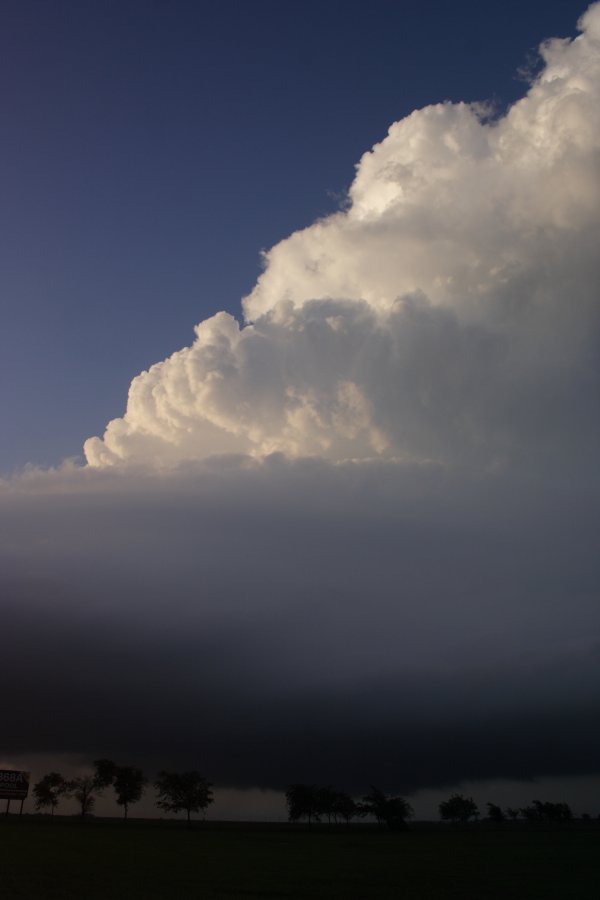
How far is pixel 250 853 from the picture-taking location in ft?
322

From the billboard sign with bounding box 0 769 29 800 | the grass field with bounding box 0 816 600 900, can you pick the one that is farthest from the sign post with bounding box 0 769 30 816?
the grass field with bounding box 0 816 600 900

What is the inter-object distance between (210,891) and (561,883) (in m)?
31.6

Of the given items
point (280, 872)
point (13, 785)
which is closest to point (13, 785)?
point (13, 785)

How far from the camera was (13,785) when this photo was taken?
197m

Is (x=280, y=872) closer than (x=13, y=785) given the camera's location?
Yes

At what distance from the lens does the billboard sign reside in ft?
640

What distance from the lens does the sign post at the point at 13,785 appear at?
19500cm

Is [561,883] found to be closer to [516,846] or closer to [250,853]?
[250,853]

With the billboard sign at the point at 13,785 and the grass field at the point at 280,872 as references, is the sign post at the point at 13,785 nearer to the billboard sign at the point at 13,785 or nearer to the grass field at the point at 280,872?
the billboard sign at the point at 13,785

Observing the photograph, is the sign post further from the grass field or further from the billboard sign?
the grass field

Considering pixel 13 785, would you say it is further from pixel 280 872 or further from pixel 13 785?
pixel 280 872

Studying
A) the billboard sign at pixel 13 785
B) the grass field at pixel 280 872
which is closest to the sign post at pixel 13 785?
the billboard sign at pixel 13 785

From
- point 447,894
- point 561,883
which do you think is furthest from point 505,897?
point 561,883

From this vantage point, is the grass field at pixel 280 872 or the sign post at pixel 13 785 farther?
the sign post at pixel 13 785
